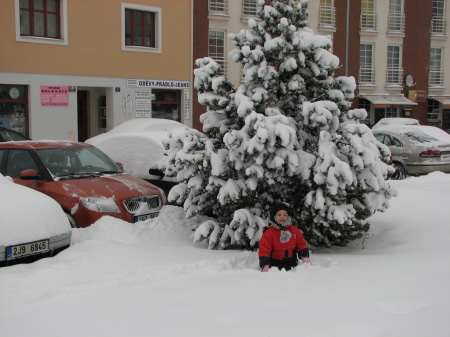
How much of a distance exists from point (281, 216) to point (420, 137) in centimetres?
1021

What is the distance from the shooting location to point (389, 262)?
19.1 feet

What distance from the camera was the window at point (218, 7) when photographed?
23859mm

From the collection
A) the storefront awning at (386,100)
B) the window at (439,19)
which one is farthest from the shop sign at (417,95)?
the window at (439,19)

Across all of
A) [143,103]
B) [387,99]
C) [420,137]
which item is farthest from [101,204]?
[387,99]

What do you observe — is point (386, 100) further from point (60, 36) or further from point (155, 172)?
point (155, 172)

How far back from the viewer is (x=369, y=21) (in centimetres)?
2869

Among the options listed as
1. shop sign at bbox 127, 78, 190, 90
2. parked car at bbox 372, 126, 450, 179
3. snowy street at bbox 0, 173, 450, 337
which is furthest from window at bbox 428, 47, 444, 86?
snowy street at bbox 0, 173, 450, 337

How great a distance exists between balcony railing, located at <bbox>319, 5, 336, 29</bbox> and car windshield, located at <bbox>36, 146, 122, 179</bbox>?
801 inches

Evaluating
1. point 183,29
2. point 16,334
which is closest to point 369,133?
point 16,334

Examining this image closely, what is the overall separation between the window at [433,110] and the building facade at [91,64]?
15.7 m

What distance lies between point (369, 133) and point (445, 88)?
2657 centimetres

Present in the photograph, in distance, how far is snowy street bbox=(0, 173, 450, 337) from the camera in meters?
3.93

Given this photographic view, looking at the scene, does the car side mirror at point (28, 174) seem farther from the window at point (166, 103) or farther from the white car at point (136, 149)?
the window at point (166, 103)

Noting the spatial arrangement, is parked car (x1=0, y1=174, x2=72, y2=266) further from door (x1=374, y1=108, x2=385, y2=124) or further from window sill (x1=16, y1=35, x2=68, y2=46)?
door (x1=374, y1=108, x2=385, y2=124)
